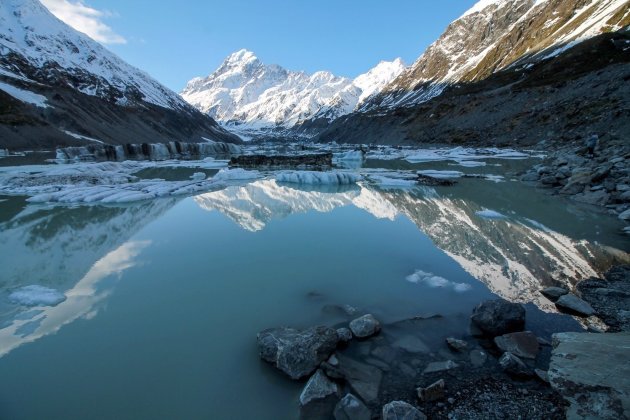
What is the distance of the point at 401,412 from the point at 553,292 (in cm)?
429

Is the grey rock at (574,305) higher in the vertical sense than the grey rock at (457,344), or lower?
lower

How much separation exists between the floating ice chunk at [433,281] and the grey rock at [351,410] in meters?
3.45

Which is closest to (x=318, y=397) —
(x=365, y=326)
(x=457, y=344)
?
(x=365, y=326)

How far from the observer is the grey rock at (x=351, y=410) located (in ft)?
11.4

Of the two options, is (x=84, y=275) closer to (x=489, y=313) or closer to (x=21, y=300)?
(x=21, y=300)

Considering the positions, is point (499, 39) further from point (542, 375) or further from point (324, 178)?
point (542, 375)

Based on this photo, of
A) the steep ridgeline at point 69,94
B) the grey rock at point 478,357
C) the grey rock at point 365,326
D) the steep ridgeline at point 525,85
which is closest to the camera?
the grey rock at point 478,357

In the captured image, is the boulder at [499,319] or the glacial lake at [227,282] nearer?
the glacial lake at [227,282]

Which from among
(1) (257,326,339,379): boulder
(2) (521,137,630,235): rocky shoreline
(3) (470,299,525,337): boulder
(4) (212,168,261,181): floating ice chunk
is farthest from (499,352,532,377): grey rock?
(4) (212,168,261,181): floating ice chunk

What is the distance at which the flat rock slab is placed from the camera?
9.16ft

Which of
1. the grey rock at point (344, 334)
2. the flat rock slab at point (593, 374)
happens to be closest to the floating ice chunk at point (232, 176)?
the grey rock at point (344, 334)

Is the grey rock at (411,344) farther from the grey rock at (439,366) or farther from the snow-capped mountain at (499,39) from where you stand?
the snow-capped mountain at (499,39)

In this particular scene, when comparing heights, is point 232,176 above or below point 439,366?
above

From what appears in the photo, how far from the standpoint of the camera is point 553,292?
607cm
